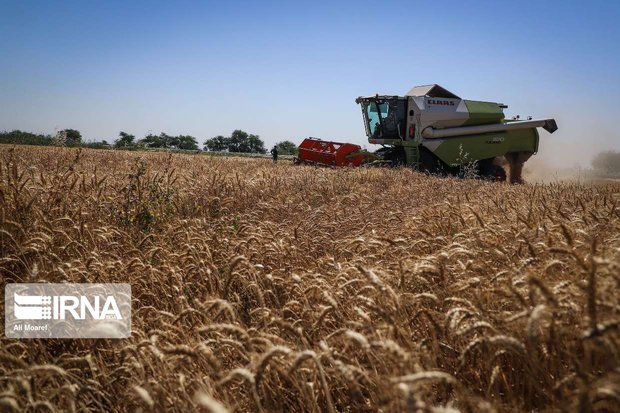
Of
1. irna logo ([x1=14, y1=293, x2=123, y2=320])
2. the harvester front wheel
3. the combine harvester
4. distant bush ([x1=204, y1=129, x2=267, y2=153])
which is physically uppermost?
distant bush ([x1=204, y1=129, x2=267, y2=153])

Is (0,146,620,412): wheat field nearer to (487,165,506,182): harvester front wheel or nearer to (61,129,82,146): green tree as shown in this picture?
(61,129,82,146): green tree

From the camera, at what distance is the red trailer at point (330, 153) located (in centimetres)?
1545

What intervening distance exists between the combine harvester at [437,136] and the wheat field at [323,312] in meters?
10.7

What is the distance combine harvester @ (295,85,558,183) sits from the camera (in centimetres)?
1570

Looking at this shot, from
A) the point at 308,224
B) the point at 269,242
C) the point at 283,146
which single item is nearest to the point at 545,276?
the point at 269,242

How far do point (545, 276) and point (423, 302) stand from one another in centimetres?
68

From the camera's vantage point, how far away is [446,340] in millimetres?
1988

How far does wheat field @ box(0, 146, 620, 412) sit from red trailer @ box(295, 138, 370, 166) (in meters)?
9.73

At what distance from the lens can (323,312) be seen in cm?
180

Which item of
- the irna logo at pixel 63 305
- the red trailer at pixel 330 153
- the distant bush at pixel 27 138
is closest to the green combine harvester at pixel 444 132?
the red trailer at pixel 330 153

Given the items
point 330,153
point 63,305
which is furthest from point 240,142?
point 63,305

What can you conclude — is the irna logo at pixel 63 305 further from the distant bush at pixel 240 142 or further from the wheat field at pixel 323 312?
the distant bush at pixel 240 142

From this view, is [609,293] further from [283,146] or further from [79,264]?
[283,146]

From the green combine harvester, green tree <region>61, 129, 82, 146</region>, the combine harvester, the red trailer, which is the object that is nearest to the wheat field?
green tree <region>61, 129, 82, 146</region>
